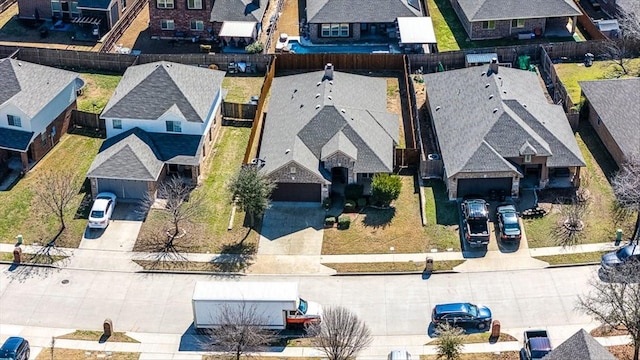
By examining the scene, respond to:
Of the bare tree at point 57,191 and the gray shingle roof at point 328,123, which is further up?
the gray shingle roof at point 328,123

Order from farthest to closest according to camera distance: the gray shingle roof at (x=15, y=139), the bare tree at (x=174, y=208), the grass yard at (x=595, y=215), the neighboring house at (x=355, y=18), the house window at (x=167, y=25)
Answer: the house window at (x=167, y=25) → the neighboring house at (x=355, y=18) → the gray shingle roof at (x=15, y=139) → the bare tree at (x=174, y=208) → the grass yard at (x=595, y=215)

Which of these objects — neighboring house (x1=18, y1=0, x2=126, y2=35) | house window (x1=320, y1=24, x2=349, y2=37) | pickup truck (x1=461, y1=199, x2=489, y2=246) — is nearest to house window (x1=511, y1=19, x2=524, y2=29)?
house window (x1=320, y1=24, x2=349, y2=37)

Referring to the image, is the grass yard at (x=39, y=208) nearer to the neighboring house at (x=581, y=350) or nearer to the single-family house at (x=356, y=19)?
the single-family house at (x=356, y=19)

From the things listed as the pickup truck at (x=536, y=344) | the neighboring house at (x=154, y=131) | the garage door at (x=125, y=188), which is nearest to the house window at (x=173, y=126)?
the neighboring house at (x=154, y=131)

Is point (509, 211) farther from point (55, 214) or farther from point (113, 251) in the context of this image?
point (55, 214)

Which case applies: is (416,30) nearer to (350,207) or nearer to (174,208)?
(350,207)

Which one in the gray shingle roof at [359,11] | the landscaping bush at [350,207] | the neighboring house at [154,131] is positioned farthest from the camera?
the gray shingle roof at [359,11]

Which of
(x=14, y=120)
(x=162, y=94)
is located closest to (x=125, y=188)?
(x=162, y=94)
